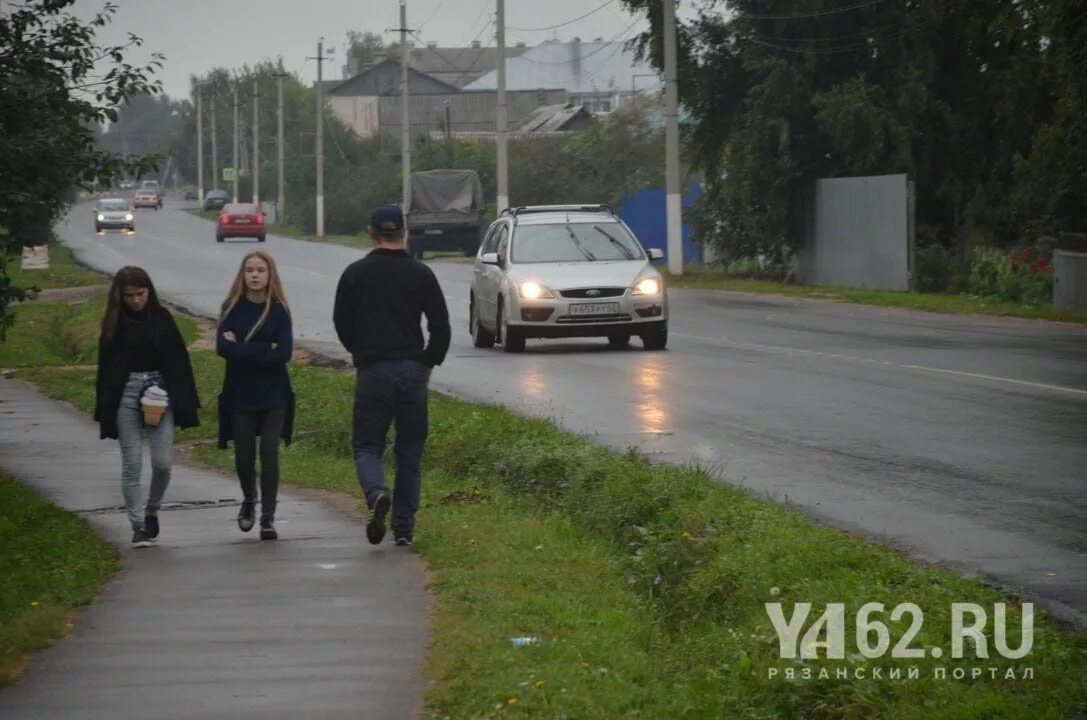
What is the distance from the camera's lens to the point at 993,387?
16.8 m

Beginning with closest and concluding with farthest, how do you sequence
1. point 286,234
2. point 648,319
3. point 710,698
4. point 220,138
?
point 710,698 < point 648,319 < point 286,234 < point 220,138

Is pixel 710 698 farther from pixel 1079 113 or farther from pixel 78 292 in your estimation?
pixel 78 292

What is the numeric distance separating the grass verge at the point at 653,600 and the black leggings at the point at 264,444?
0.90 m

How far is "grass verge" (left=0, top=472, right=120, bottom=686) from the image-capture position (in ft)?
25.4

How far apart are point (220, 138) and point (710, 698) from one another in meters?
171

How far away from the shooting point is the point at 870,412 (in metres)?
15.2

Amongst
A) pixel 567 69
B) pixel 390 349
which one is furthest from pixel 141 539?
pixel 567 69

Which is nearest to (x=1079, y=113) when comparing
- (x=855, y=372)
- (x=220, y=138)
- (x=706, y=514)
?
(x=855, y=372)

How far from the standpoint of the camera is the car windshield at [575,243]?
2355 centimetres

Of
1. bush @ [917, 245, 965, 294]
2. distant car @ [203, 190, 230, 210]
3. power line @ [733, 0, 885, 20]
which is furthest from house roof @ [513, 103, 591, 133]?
bush @ [917, 245, 965, 294]

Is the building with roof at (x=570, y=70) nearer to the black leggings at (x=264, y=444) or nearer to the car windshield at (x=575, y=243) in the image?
the car windshield at (x=575, y=243)

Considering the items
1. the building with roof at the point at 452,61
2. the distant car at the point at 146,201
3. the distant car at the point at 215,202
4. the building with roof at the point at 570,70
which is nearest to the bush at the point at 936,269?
the distant car at the point at 215,202

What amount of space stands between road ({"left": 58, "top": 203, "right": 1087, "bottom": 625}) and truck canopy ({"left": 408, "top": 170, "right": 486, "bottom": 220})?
2917 cm

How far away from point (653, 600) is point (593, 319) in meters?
13.6
